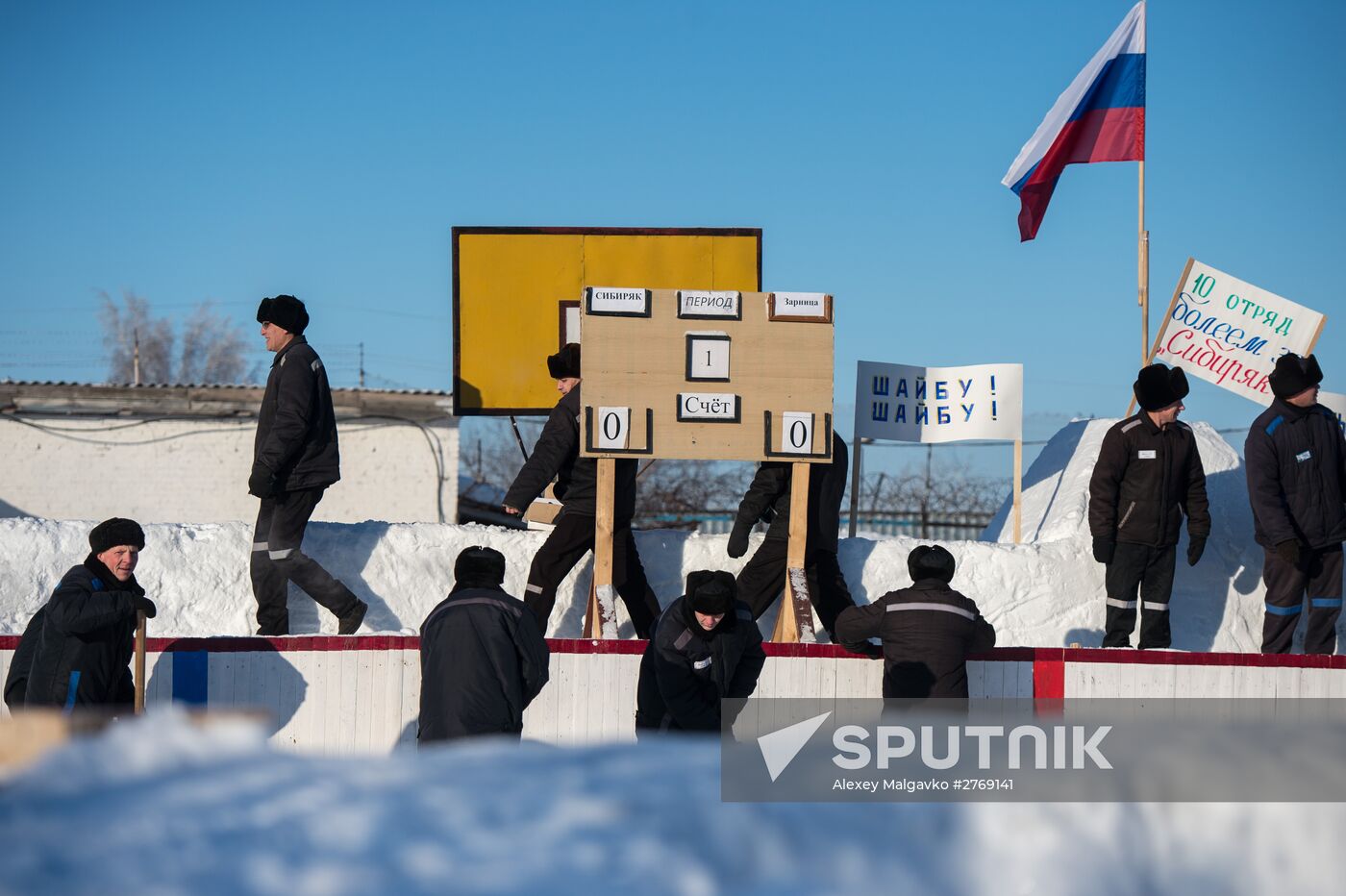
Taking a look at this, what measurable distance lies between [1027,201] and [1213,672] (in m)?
4.85

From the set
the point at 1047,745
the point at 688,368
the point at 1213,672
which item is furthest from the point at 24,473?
the point at 1047,745

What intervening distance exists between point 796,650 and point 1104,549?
2.62 m

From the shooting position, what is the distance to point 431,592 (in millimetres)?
9922

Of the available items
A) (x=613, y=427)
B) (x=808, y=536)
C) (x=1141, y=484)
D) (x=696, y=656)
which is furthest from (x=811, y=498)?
(x=696, y=656)

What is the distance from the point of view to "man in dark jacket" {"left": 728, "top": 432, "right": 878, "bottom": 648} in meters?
9.28

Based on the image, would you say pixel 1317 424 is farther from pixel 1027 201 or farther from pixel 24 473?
pixel 24 473

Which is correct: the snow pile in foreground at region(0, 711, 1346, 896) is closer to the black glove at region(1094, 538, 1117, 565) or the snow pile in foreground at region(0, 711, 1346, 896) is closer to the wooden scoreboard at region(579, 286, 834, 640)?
the wooden scoreboard at region(579, 286, 834, 640)

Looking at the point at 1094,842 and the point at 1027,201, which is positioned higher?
the point at 1027,201

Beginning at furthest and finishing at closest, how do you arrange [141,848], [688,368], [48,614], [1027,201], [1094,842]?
[1027,201] → [688,368] → [48,614] → [1094,842] → [141,848]

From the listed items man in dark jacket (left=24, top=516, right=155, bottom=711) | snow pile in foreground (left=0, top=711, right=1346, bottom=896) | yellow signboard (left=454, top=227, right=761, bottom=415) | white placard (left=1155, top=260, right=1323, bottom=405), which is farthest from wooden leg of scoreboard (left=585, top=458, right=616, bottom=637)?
snow pile in foreground (left=0, top=711, right=1346, bottom=896)

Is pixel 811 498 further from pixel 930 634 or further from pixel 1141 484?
pixel 930 634

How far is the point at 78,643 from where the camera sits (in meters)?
6.18

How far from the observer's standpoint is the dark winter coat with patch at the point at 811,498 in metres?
9.29

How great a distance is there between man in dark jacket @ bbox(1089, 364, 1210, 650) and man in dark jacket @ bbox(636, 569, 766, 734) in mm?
4145
